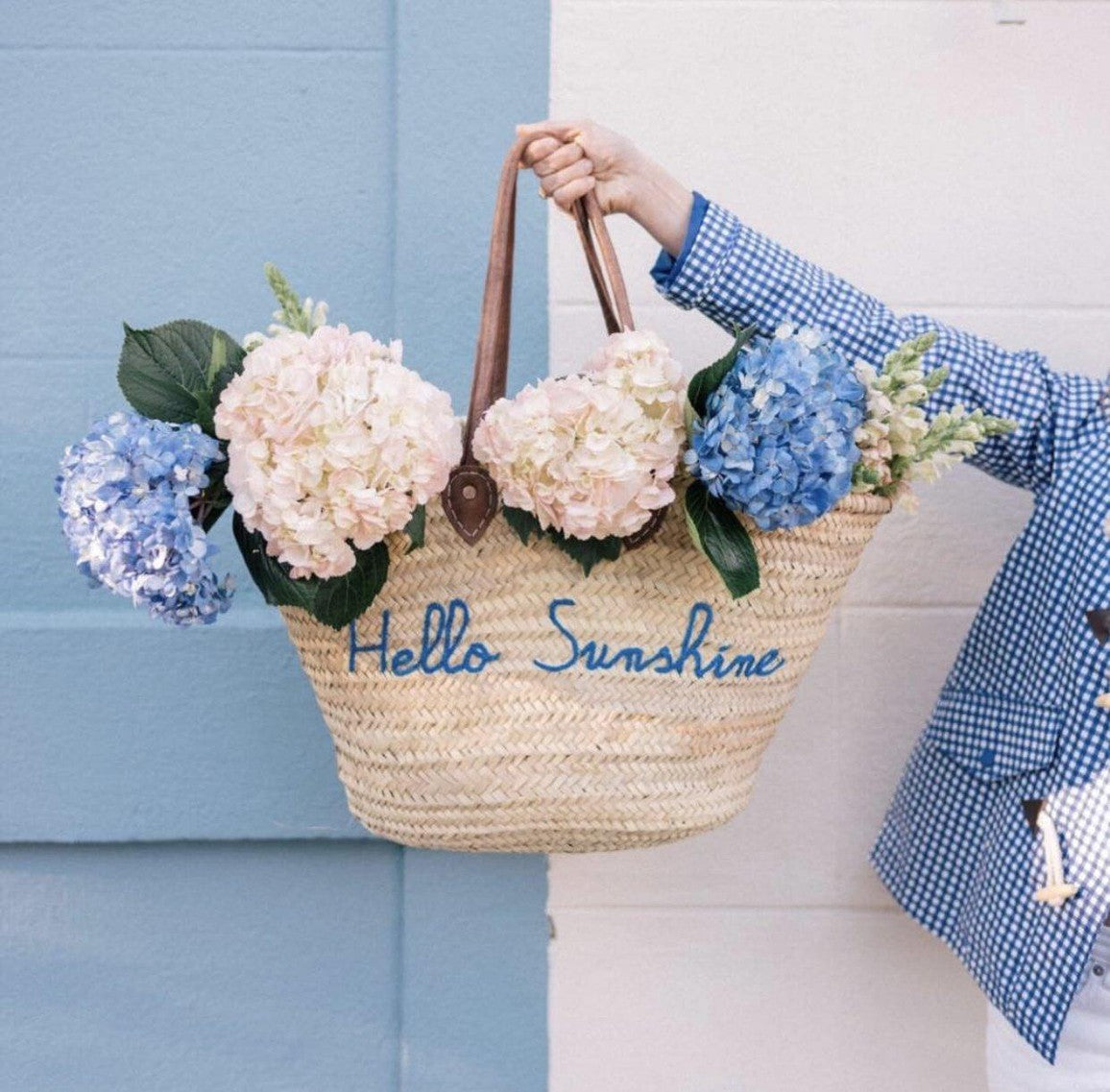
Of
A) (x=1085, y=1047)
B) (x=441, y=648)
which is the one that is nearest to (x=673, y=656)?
(x=441, y=648)

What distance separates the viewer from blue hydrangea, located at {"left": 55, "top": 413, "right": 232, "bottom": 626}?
998 mm

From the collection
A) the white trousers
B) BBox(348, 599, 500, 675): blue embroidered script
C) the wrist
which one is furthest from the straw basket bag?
the white trousers

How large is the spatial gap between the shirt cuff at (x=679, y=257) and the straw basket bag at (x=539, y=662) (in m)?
0.15

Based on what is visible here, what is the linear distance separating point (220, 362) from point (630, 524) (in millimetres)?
352

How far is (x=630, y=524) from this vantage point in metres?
1.04

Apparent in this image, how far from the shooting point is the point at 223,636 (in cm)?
159

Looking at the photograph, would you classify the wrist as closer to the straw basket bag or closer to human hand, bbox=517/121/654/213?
human hand, bbox=517/121/654/213

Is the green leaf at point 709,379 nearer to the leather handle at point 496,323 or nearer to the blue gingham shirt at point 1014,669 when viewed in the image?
the leather handle at point 496,323

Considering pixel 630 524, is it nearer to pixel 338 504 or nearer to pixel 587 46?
pixel 338 504

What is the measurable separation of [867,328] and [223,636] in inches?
32.8

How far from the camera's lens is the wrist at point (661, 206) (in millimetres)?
1274

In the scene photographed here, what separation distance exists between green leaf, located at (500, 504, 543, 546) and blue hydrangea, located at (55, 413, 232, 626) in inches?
9.3

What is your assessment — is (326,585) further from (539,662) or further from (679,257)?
(679,257)

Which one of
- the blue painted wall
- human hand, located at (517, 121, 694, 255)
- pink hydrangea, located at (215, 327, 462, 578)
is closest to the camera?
pink hydrangea, located at (215, 327, 462, 578)
